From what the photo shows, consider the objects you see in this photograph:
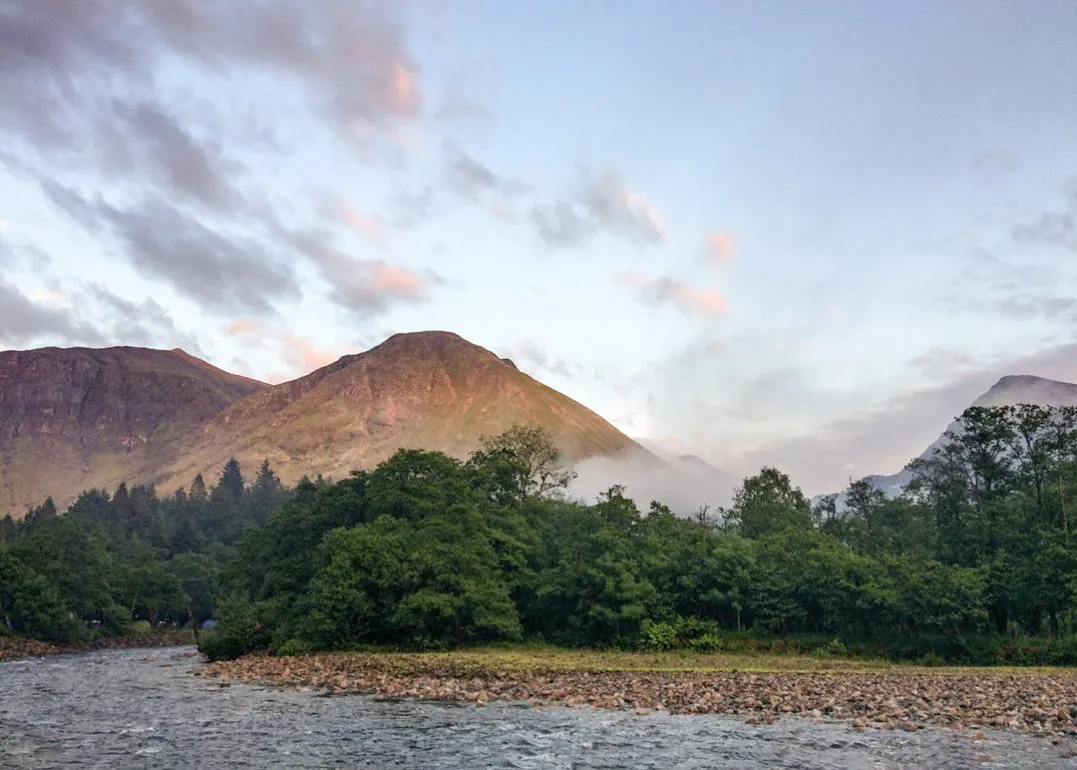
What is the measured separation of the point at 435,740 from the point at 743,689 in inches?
638

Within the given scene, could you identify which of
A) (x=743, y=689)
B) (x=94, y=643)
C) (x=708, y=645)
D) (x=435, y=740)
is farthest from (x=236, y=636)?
(x=435, y=740)

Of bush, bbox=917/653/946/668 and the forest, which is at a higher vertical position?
the forest

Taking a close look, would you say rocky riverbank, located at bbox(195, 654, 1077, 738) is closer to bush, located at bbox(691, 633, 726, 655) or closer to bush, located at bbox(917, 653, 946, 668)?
bush, located at bbox(917, 653, 946, 668)

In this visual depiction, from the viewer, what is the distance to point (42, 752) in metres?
20.9

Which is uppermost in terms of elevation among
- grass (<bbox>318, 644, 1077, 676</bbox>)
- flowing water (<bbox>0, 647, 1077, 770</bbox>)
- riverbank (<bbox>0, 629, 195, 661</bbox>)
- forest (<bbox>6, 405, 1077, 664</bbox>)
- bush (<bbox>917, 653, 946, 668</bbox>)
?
forest (<bbox>6, 405, 1077, 664</bbox>)

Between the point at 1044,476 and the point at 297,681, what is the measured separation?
57.7 meters

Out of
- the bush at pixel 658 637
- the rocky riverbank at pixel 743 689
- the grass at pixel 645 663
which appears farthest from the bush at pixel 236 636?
the bush at pixel 658 637

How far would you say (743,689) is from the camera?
33.2m

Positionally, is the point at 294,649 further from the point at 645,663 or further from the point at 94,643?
the point at 94,643

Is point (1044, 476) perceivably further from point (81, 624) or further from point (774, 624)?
point (81, 624)

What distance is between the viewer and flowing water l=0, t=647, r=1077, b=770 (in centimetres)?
1938

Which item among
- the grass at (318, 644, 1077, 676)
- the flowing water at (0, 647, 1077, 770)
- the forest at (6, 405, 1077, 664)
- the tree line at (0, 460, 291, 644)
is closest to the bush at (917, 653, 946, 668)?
the forest at (6, 405, 1077, 664)

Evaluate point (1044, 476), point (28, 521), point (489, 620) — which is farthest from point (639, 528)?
point (28, 521)

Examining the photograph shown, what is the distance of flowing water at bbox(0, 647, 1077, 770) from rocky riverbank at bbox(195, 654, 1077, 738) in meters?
1.94
